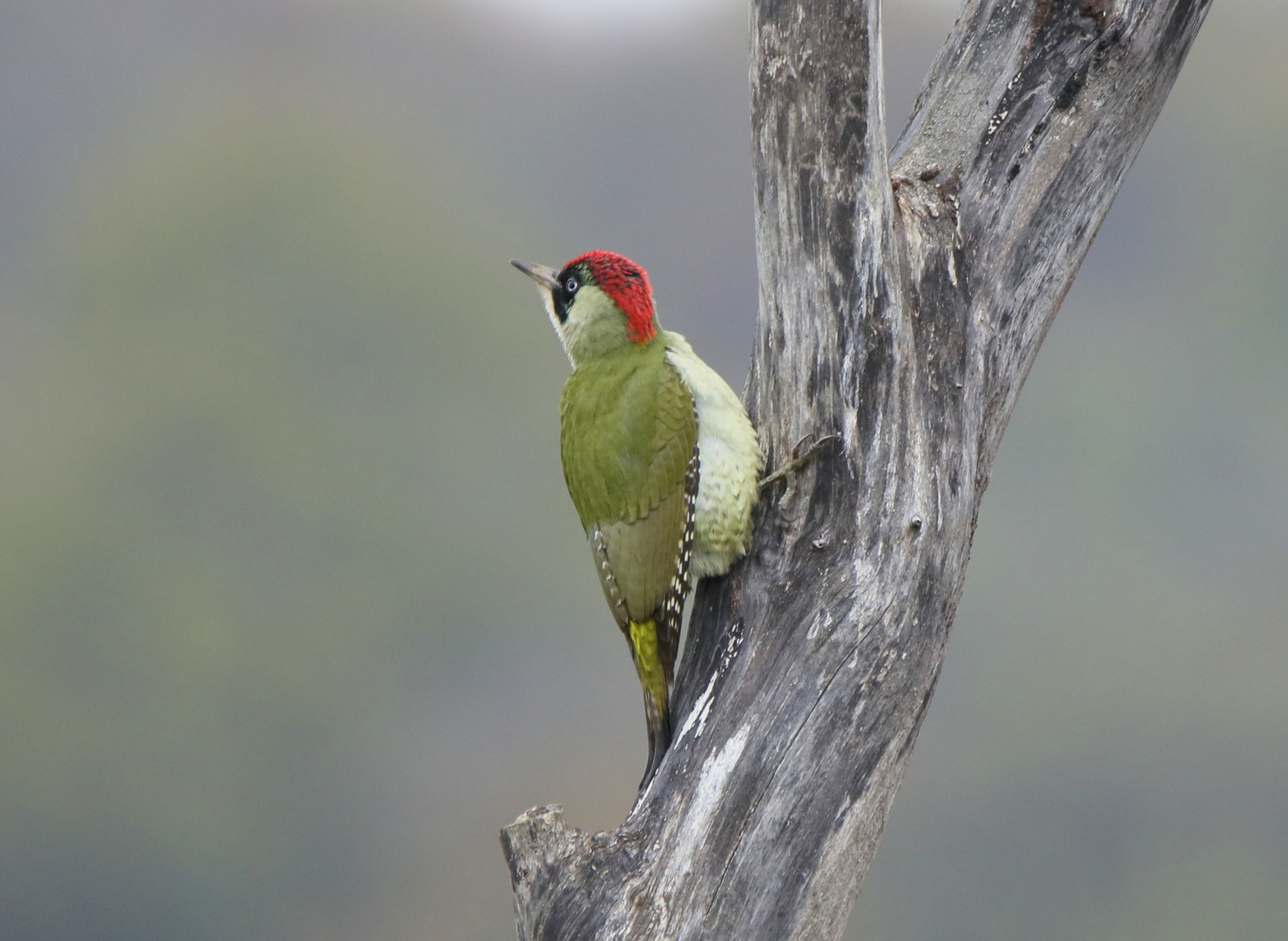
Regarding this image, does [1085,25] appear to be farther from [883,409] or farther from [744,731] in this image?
[744,731]

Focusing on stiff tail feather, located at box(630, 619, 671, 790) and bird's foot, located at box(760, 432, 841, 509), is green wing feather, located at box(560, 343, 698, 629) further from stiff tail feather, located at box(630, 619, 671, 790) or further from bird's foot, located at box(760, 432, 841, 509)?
bird's foot, located at box(760, 432, 841, 509)

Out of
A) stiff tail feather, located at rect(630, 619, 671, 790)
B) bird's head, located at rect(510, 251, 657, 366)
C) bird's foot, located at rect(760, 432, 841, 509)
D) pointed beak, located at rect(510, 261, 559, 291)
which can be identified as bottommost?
stiff tail feather, located at rect(630, 619, 671, 790)

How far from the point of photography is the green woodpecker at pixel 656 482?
2512 mm

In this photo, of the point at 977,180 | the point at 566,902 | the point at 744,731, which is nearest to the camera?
the point at 566,902

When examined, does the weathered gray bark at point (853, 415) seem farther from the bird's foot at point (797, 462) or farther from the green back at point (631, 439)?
the green back at point (631, 439)

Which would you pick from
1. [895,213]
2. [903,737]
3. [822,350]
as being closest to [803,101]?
[895,213]

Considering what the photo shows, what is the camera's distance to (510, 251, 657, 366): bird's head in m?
2.74

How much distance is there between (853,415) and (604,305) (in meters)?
0.75

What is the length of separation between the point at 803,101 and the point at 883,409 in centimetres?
62

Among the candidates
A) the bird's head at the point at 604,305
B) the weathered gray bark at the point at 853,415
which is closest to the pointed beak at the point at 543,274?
the bird's head at the point at 604,305

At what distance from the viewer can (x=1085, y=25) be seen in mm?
2416

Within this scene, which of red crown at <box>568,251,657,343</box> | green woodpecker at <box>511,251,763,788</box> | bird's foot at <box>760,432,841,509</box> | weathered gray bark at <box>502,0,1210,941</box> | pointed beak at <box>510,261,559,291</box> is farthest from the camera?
pointed beak at <box>510,261,559,291</box>

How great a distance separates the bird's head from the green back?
0.07 meters

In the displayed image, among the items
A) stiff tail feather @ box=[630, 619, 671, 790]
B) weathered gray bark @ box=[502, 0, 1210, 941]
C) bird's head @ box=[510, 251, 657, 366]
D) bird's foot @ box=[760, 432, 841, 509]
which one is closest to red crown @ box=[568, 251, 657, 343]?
bird's head @ box=[510, 251, 657, 366]
